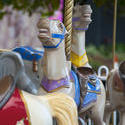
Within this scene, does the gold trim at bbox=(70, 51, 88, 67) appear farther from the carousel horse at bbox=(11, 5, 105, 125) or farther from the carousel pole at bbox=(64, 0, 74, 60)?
the carousel pole at bbox=(64, 0, 74, 60)

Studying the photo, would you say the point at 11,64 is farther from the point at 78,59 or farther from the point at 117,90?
the point at 117,90

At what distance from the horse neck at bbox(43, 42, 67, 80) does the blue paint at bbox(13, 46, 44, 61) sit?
0.56 ft

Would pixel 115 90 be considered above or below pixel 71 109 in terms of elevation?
below

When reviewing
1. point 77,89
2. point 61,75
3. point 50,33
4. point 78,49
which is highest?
point 50,33

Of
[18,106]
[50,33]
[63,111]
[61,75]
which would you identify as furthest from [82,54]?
[18,106]

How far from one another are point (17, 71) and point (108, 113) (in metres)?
1.34

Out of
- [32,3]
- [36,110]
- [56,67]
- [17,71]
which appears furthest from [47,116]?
[32,3]

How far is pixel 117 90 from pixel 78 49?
45 cm

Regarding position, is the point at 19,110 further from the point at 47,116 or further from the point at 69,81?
the point at 69,81

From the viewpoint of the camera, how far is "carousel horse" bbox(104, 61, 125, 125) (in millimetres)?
1966

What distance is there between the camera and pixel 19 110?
3.84ft

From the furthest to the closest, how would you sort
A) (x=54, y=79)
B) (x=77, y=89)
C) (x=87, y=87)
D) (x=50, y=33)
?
(x=87, y=87) → (x=77, y=89) → (x=54, y=79) → (x=50, y=33)

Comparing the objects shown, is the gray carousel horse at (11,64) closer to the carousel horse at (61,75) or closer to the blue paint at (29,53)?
the carousel horse at (61,75)

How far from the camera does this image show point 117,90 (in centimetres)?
204
